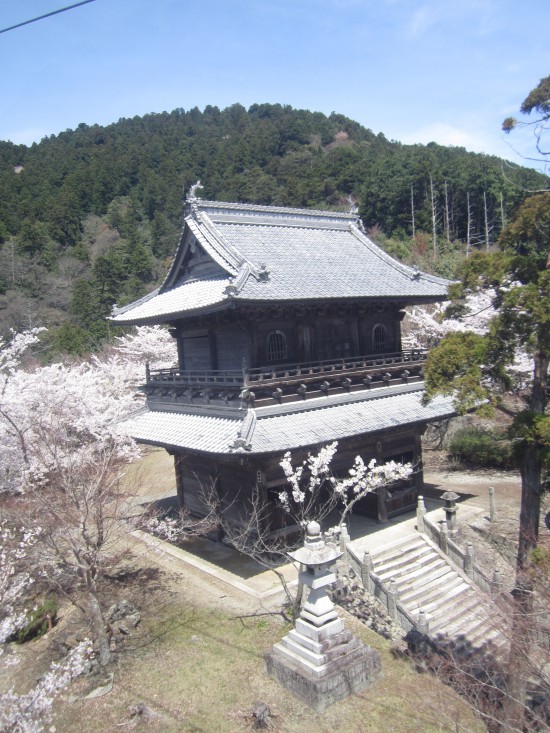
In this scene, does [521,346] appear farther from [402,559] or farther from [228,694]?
[228,694]

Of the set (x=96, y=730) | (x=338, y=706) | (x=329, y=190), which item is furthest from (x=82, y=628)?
(x=329, y=190)

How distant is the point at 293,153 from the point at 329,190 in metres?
26.6

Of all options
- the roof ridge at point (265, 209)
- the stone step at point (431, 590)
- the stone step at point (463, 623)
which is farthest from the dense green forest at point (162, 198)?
the stone step at point (463, 623)

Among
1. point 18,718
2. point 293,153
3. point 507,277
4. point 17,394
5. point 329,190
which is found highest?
point 293,153

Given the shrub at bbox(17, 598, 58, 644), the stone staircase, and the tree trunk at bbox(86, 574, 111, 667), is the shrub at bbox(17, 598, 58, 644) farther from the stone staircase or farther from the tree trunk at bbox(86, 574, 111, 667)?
the stone staircase

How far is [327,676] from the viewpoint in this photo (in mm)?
10492

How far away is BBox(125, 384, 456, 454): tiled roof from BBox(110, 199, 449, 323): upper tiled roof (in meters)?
3.45

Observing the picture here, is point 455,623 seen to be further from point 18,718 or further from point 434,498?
point 18,718

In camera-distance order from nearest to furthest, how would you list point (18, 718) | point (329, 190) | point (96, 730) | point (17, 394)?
point (18, 718) < point (96, 730) < point (17, 394) < point (329, 190)

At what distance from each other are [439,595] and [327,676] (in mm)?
5429

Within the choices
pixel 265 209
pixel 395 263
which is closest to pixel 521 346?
pixel 395 263

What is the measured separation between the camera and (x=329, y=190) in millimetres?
79625

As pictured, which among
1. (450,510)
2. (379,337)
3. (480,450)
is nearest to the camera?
(450,510)

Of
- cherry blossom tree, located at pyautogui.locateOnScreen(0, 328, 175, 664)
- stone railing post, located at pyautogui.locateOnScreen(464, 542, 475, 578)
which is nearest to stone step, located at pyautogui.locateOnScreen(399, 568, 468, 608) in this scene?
stone railing post, located at pyautogui.locateOnScreen(464, 542, 475, 578)
